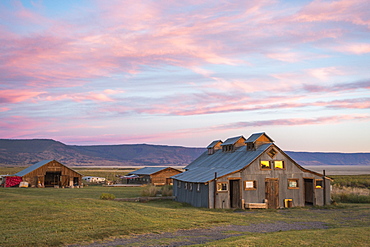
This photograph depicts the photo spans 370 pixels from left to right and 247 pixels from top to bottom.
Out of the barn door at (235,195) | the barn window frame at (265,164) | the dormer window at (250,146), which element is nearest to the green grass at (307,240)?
the barn door at (235,195)

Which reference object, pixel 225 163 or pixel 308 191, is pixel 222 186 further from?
pixel 308 191

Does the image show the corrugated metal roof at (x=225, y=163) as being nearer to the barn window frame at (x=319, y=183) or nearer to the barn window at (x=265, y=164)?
the barn window at (x=265, y=164)

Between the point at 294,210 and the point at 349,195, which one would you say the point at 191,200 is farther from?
the point at 349,195

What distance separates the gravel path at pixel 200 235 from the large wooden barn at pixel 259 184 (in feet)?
33.1

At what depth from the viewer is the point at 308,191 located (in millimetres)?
37219

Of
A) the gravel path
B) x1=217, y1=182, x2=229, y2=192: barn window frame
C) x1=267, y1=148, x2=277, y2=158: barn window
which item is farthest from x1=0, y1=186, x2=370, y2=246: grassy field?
x1=267, y1=148, x2=277, y2=158: barn window

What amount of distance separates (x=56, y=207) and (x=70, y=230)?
Result: 6460 mm

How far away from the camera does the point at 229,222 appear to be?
74.7ft

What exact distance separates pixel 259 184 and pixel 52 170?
39747 mm

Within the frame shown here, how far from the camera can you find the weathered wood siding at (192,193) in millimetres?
32719

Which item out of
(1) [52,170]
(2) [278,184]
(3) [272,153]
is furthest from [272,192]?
(1) [52,170]

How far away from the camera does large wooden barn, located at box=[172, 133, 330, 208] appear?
107 ft

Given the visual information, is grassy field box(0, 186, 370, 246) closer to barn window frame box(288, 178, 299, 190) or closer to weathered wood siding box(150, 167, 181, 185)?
barn window frame box(288, 178, 299, 190)

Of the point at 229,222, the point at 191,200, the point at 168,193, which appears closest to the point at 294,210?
the point at 191,200
